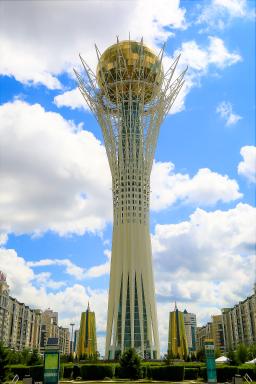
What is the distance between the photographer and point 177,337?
6606 cm

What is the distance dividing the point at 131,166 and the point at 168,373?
35.2 metres

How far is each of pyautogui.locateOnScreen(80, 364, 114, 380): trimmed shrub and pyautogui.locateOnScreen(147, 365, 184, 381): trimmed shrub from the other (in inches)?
163

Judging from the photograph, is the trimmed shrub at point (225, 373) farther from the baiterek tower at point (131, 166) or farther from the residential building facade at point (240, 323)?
the residential building facade at point (240, 323)

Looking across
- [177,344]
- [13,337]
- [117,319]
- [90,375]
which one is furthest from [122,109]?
[13,337]

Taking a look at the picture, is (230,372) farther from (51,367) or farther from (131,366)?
(51,367)

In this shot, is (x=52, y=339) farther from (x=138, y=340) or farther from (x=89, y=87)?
(x=89, y=87)

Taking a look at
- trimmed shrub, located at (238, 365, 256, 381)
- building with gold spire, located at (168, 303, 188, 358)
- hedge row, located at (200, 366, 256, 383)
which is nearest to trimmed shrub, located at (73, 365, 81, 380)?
hedge row, located at (200, 366, 256, 383)

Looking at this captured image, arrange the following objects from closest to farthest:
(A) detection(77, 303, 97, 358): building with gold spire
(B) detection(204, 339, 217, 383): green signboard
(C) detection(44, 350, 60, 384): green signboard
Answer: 1. (C) detection(44, 350, 60, 384): green signboard
2. (B) detection(204, 339, 217, 383): green signboard
3. (A) detection(77, 303, 97, 358): building with gold spire

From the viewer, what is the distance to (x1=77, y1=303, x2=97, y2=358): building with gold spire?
64312mm

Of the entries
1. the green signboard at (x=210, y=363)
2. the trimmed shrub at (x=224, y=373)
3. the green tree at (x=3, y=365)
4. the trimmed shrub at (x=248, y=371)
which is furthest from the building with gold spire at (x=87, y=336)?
the green signboard at (x=210, y=363)

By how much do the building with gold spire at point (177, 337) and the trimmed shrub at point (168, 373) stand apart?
23.1 m

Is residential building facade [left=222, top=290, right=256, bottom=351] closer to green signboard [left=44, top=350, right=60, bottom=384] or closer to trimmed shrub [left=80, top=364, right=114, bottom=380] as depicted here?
trimmed shrub [left=80, top=364, right=114, bottom=380]

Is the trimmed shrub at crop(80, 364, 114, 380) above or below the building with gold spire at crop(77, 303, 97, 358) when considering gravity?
below

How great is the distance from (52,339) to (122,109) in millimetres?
48493
